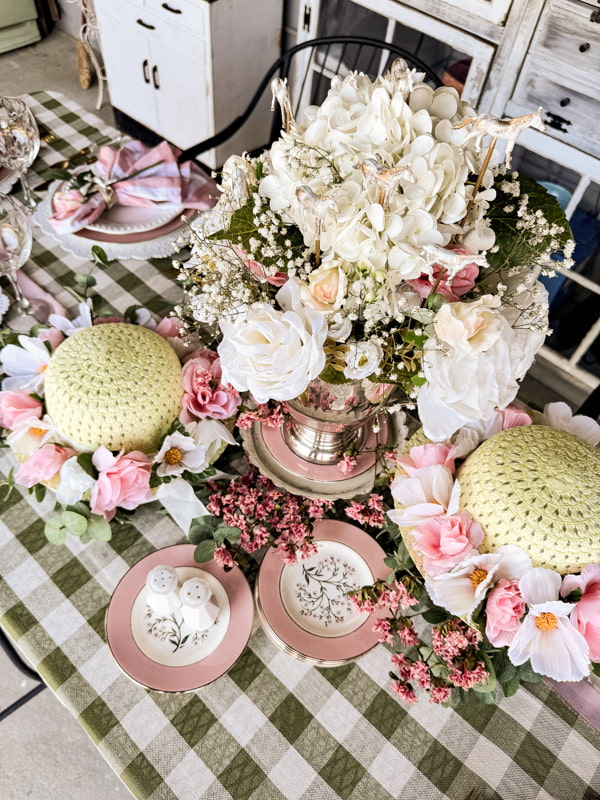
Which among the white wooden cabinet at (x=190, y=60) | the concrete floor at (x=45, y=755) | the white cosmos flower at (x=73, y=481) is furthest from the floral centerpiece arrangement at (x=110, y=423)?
the white wooden cabinet at (x=190, y=60)

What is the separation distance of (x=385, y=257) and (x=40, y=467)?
1.60ft

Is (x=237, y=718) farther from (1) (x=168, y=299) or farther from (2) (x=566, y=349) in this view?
(2) (x=566, y=349)

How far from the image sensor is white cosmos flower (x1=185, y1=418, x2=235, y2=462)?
0.77 metres

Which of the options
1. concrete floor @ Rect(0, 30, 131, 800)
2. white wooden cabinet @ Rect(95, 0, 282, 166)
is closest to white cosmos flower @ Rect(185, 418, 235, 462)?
concrete floor @ Rect(0, 30, 131, 800)

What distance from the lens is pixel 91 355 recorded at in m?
0.75

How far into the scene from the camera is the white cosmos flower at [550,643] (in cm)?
58

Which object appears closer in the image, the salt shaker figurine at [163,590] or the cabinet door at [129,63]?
the salt shaker figurine at [163,590]

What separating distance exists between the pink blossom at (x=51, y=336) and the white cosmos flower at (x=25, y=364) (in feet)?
0.09

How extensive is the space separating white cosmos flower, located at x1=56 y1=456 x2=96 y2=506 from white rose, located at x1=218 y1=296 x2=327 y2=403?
27 centimetres

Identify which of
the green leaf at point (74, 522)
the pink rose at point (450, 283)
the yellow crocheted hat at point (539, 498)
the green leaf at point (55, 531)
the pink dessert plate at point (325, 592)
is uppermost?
the pink rose at point (450, 283)

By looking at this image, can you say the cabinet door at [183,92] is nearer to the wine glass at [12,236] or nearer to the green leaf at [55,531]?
the wine glass at [12,236]

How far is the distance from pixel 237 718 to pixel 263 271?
1.69 ft

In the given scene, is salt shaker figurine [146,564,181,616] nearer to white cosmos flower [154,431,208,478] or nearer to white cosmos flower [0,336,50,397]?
white cosmos flower [154,431,208,478]

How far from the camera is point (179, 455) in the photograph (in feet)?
2.44
